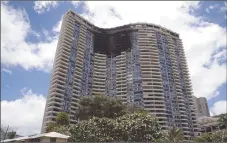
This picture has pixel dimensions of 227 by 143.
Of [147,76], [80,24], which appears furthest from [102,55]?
[147,76]

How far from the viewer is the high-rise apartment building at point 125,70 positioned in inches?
4141

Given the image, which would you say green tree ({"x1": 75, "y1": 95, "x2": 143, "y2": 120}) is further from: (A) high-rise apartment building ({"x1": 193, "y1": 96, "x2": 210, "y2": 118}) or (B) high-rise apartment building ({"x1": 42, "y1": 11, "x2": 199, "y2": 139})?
(A) high-rise apartment building ({"x1": 193, "y1": 96, "x2": 210, "y2": 118})

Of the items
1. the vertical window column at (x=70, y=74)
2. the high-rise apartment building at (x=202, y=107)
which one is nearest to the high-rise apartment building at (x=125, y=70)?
the vertical window column at (x=70, y=74)

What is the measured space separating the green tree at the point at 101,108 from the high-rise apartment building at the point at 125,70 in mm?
31498

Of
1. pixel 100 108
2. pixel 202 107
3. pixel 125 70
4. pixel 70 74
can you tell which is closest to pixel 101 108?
pixel 100 108

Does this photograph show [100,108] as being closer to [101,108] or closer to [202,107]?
[101,108]

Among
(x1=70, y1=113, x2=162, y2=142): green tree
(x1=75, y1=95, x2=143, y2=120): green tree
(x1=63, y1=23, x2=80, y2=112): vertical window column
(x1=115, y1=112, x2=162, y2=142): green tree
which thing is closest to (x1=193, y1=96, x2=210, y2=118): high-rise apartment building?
(x1=63, y1=23, x2=80, y2=112): vertical window column

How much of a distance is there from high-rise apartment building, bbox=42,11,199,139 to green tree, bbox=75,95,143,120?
31.5 m

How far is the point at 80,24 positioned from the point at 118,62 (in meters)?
27.6

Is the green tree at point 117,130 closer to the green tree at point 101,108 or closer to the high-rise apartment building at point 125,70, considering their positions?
the green tree at point 101,108

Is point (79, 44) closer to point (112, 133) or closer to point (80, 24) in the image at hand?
point (80, 24)

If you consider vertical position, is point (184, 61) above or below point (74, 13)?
below

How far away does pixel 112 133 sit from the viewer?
1703 inches

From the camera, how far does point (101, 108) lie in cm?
6347
